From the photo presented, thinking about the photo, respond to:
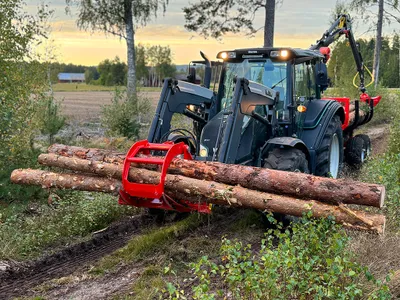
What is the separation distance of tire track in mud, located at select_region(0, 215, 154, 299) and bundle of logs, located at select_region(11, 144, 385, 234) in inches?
33.5

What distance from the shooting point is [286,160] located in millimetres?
7047

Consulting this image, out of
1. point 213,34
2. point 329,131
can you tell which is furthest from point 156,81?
point 329,131

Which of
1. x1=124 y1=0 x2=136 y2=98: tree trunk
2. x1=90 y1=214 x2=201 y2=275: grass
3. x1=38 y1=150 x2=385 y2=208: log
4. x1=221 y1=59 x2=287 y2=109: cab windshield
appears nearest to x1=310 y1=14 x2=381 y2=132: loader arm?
x1=221 y1=59 x2=287 y2=109: cab windshield

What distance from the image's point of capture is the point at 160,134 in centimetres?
741

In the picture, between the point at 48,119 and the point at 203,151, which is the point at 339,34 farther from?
the point at 48,119

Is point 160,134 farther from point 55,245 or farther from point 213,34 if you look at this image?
point 213,34

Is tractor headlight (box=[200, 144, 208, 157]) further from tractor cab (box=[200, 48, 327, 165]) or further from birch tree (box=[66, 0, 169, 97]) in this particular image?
birch tree (box=[66, 0, 169, 97])

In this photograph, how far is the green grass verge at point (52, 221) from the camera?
6.75 m

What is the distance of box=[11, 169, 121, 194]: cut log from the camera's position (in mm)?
6680

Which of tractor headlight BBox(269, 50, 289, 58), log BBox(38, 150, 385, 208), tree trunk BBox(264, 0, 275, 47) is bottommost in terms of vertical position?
log BBox(38, 150, 385, 208)

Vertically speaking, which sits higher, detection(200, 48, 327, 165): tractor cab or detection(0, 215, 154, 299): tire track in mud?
detection(200, 48, 327, 165): tractor cab

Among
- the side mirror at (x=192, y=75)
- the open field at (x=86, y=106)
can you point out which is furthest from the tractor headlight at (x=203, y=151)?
the open field at (x=86, y=106)

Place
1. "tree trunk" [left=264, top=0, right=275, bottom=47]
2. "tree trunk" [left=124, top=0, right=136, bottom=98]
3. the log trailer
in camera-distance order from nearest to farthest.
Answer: the log trailer < "tree trunk" [left=264, top=0, right=275, bottom=47] < "tree trunk" [left=124, top=0, right=136, bottom=98]

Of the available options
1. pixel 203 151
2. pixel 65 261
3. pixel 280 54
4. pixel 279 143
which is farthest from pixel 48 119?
pixel 279 143
